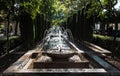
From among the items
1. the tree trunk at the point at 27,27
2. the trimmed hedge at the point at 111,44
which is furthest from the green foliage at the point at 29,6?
the trimmed hedge at the point at 111,44

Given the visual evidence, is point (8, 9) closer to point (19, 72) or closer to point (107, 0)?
point (107, 0)

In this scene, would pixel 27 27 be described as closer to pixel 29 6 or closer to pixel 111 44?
pixel 29 6

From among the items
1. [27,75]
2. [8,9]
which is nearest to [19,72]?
[27,75]

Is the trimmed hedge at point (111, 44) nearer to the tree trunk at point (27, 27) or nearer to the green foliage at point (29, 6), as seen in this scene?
the tree trunk at point (27, 27)

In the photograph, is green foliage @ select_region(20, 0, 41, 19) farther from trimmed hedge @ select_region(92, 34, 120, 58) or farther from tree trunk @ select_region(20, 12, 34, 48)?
trimmed hedge @ select_region(92, 34, 120, 58)

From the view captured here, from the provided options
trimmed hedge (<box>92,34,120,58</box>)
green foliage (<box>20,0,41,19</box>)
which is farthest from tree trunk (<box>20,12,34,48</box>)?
trimmed hedge (<box>92,34,120,58</box>)

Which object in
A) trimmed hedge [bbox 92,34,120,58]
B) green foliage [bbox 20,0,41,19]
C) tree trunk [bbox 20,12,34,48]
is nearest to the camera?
trimmed hedge [bbox 92,34,120,58]

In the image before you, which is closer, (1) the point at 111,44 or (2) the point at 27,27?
(1) the point at 111,44

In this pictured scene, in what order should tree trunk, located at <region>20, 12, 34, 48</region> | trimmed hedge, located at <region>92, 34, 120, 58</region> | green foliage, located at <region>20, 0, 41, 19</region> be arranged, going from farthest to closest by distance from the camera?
tree trunk, located at <region>20, 12, 34, 48</region> → green foliage, located at <region>20, 0, 41, 19</region> → trimmed hedge, located at <region>92, 34, 120, 58</region>

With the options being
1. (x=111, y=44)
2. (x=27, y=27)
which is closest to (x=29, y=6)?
(x=27, y=27)

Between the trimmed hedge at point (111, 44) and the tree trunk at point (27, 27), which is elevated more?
the tree trunk at point (27, 27)

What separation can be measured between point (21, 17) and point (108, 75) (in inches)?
552

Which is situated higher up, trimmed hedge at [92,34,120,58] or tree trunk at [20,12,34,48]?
tree trunk at [20,12,34,48]

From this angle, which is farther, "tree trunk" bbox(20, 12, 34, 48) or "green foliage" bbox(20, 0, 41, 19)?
"tree trunk" bbox(20, 12, 34, 48)
